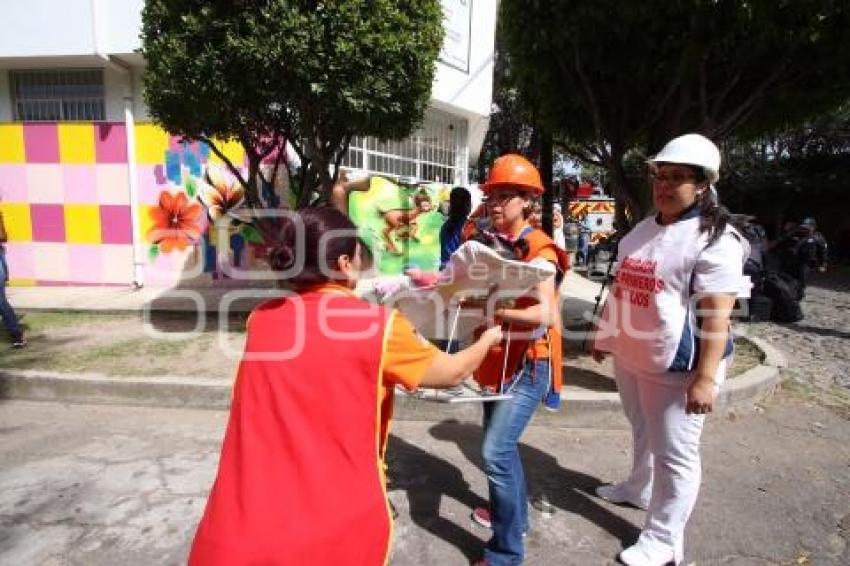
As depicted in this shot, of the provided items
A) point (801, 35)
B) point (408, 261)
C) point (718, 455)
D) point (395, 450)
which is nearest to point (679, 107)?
point (801, 35)

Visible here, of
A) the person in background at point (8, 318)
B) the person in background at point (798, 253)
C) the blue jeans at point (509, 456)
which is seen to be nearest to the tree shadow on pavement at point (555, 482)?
the blue jeans at point (509, 456)

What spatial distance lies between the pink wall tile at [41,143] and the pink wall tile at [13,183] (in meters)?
0.27

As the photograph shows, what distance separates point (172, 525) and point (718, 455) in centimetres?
331

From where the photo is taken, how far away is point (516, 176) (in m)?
2.34

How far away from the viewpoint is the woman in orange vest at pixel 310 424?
4.63 feet

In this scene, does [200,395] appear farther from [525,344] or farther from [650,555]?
[650,555]

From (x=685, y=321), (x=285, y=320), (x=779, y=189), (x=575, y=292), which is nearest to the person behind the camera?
(x=285, y=320)

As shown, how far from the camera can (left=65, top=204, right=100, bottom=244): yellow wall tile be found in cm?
933

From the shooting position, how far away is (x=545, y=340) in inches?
96.7

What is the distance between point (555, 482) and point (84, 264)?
29.1 ft

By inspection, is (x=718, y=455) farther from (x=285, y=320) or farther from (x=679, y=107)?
(x=285, y=320)

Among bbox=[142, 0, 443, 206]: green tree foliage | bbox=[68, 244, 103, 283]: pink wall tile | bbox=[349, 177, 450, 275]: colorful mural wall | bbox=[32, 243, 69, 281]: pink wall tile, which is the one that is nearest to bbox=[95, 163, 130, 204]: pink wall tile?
bbox=[68, 244, 103, 283]: pink wall tile

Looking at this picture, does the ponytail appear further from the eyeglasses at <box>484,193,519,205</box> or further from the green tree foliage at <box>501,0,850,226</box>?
the green tree foliage at <box>501,0,850,226</box>

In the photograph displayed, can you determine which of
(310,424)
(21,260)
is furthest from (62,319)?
(310,424)
